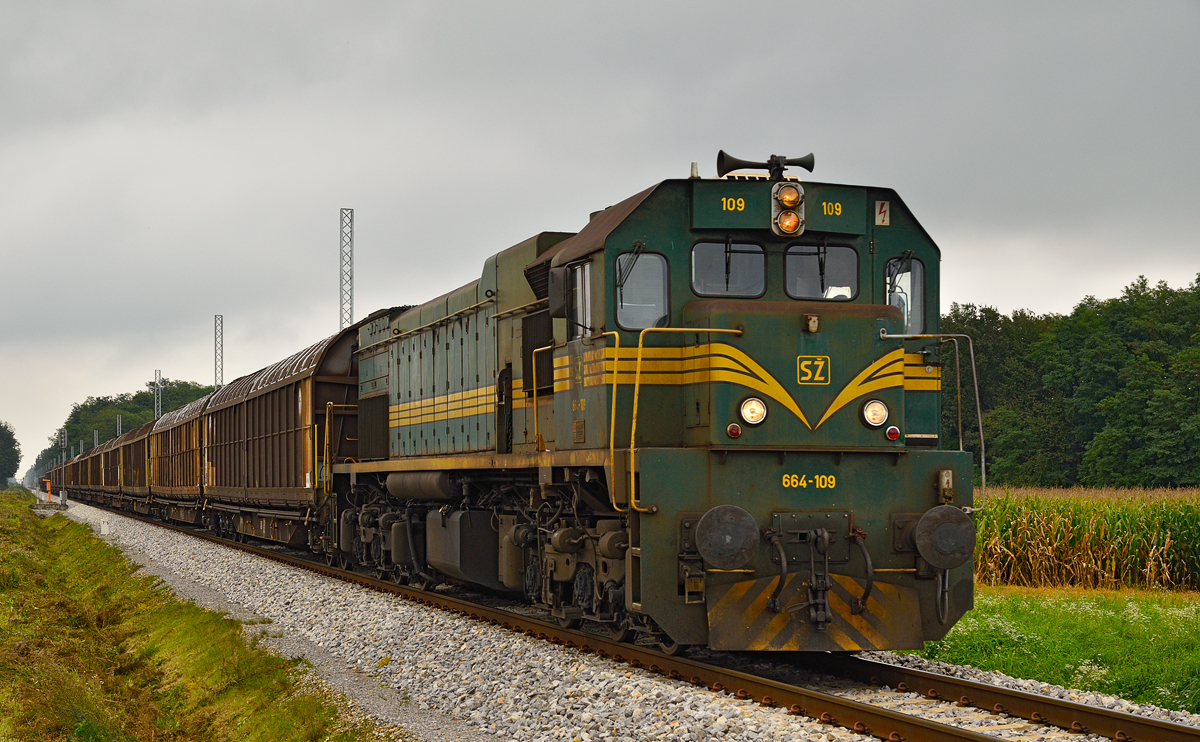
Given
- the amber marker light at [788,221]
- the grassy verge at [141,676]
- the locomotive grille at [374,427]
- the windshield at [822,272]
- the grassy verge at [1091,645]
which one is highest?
the amber marker light at [788,221]

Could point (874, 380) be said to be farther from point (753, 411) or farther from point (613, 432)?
point (613, 432)

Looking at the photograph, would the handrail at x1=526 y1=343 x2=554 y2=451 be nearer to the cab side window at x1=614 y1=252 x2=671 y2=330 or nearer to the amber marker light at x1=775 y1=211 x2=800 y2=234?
the cab side window at x1=614 y1=252 x2=671 y2=330

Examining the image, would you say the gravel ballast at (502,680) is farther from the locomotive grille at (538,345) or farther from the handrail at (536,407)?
the locomotive grille at (538,345)

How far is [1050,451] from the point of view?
55.2 meters

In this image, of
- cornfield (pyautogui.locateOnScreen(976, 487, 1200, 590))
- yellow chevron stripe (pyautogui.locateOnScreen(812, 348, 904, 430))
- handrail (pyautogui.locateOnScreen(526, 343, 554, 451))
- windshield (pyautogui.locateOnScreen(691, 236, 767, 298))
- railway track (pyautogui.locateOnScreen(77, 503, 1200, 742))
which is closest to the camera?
railway track (pyautogui.locateOnScreen(77, 503, 1200, 742))

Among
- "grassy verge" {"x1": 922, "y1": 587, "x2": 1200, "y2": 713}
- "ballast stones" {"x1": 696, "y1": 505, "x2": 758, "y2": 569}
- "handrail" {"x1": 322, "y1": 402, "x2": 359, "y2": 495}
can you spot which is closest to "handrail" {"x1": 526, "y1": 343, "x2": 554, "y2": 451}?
"ballast stones" {"x1": 696, "y1": 505, "x2": 758, "y2": 569}

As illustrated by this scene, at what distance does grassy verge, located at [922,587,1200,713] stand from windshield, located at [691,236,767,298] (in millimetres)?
3802

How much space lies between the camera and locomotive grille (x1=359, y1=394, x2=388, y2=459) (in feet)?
59.3

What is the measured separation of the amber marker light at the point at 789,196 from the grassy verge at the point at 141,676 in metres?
5.08

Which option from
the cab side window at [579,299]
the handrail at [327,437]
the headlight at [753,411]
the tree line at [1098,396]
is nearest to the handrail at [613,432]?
the cab side window at [579,299]

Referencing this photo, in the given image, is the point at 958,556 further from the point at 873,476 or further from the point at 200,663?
the point at 200,663

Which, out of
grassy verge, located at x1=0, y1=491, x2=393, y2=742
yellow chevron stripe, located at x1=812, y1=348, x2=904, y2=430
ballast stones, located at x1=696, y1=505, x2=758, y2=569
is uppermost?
yellow chevron stripe, located at x1=812, y1=348, x2=904, y2=430

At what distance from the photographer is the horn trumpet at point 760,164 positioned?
9.46 m

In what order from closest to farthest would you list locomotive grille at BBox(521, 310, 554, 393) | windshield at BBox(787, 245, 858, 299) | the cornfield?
windshield at BBox(787, 245, 858, 299) < locomotive grille at BBox(521, 310, 554, 393) < the cornfield
